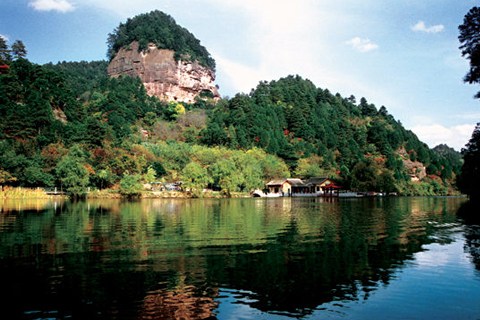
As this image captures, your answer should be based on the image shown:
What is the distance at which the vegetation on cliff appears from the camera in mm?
148500

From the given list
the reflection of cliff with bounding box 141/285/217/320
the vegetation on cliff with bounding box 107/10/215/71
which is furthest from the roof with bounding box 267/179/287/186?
the vegetation on cliff with bounding box 107/10/215/71

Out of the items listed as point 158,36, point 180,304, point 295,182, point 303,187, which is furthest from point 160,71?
point 180,304

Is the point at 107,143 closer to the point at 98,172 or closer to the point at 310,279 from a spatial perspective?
the point at 98,172

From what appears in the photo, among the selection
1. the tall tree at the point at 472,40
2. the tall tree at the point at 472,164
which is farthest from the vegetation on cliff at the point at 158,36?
the tall tree at the point at 472,40

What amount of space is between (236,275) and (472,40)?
2544cm

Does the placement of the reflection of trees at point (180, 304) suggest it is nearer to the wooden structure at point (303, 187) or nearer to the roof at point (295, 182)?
the wooden structure at point (303, 187)

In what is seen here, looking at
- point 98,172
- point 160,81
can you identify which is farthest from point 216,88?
point 98,172

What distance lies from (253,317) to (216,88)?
533 ft

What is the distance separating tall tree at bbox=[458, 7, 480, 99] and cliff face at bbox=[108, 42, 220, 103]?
120m

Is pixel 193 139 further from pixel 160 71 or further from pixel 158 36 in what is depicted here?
pixel 158 36

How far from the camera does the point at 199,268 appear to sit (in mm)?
13617

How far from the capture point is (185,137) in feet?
329

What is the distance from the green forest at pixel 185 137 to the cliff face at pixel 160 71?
562cm

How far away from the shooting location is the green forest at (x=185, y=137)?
2514 inches
